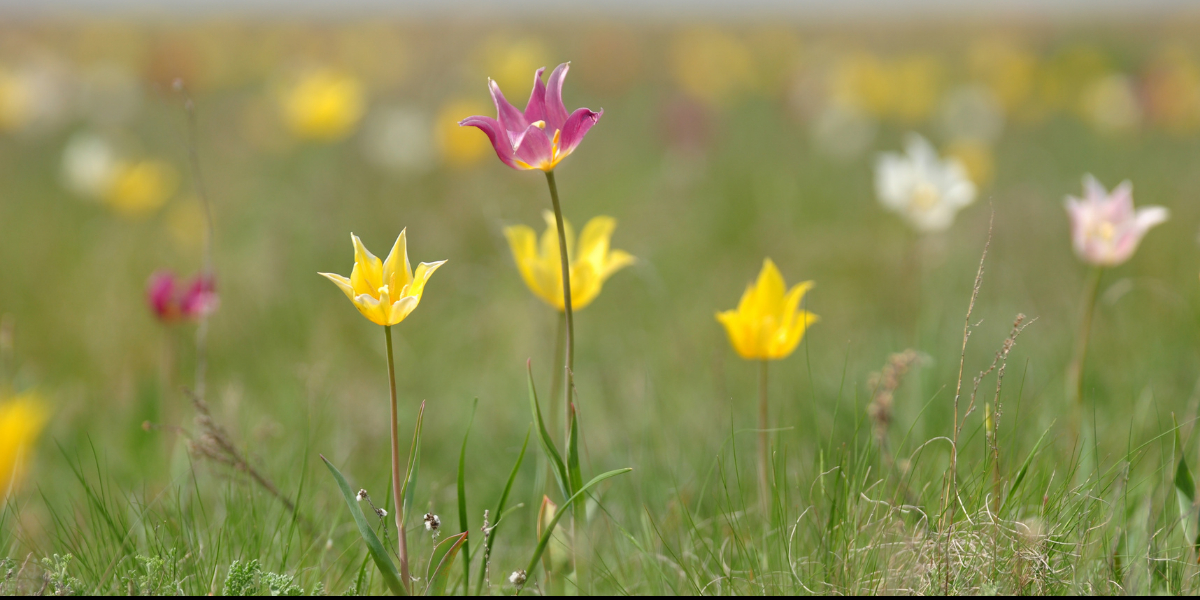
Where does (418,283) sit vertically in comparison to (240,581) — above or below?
above

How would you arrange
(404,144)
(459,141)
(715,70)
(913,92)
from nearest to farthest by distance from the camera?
(459,141)
(404,144)
(913,92)
(715,70)

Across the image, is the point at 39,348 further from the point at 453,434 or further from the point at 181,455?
the point at 453,434

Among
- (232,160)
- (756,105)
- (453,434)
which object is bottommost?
(453,434)

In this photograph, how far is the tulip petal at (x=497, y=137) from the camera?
1.34 m

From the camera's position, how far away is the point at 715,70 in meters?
9.65

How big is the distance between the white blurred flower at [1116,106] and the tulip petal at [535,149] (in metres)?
7.44

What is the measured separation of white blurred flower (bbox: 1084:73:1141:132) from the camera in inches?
274

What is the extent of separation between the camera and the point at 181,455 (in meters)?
2.33

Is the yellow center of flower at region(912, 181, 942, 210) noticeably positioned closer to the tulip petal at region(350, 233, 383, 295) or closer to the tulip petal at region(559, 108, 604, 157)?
the tulip petal at region(559, 108, 604, 157)

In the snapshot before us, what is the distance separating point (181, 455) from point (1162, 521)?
100 inches

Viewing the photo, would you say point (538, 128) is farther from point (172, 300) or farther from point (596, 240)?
point (172, 300)

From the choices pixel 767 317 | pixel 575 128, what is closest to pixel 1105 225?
pixel 767 317

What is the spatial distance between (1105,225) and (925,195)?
100 cm

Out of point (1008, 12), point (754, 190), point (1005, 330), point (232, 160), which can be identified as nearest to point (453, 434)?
point (1005, 330)
